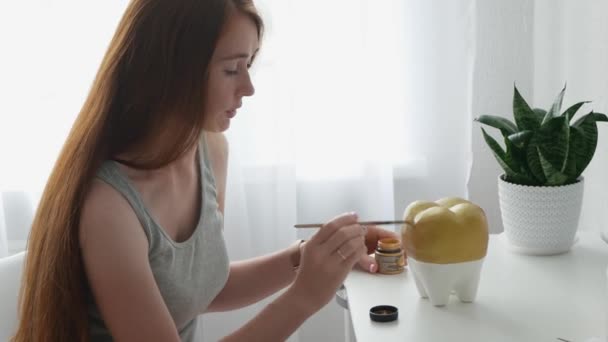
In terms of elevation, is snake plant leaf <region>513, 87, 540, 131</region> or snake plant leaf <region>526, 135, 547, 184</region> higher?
snake plant leaf <region>513, 87, 540, 131</region>

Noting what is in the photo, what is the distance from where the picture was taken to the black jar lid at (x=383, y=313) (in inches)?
40.6

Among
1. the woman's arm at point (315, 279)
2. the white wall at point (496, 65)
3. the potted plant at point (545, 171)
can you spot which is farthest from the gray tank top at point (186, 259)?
the white wall at point (496, 65)

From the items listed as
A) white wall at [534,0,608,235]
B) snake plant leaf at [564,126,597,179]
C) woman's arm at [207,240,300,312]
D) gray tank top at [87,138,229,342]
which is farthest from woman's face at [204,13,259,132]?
white wall at [534,0,608,235]

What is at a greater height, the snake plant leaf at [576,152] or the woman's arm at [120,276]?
the snake plant leaf at [576,152]

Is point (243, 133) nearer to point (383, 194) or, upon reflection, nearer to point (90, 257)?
point (383, 194)

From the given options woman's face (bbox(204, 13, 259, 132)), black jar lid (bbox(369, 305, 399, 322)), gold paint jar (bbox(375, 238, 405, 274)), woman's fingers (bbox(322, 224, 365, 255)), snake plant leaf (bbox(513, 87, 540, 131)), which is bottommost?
black jar lid (bbox(369, 305, 399, 322))

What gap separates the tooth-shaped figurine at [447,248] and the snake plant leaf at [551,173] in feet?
0.83

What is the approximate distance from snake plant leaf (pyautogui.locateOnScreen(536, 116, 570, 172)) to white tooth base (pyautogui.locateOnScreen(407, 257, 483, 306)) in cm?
28

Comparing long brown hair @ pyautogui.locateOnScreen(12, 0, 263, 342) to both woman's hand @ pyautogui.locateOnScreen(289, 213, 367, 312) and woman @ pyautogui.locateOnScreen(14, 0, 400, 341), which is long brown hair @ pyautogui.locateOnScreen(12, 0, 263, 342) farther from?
woman's hand @ pyautogui.locateOnScreen(289, 213, 367, 312)

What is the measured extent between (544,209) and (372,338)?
0.44 meters

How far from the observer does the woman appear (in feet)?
3.30

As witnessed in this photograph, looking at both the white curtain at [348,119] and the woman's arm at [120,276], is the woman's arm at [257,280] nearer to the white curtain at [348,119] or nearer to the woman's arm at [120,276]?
the woman's arm at [120,276]

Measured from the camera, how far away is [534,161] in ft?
4.20

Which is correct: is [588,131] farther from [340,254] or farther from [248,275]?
[248,275]
